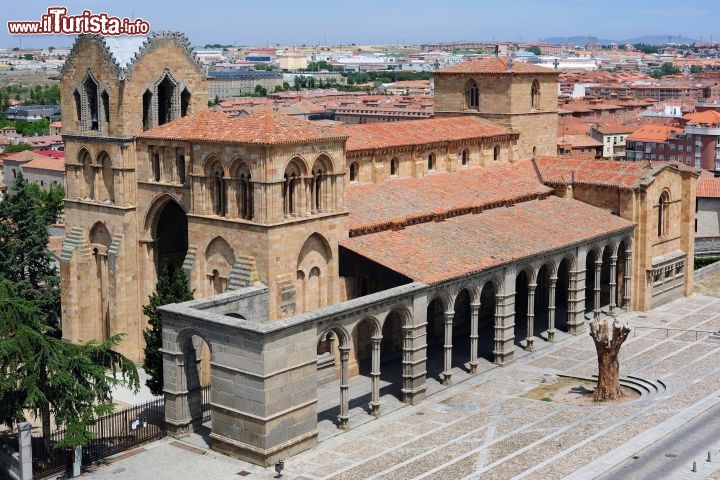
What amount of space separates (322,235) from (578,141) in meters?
104

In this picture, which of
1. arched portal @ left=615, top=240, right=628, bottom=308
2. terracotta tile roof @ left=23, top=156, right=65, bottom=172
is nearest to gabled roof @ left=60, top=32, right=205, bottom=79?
arched portal @ left=615, top=240, right=628, bottom=308

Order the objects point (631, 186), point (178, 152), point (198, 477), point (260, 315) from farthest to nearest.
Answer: point (631, 186) → point (178, 152) → point (260, 315) → point (198, 477)

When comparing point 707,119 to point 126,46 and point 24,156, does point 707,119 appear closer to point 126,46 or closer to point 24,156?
point 24,156

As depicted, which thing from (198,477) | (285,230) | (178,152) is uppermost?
(178,152)

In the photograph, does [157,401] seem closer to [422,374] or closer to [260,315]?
[260,315]

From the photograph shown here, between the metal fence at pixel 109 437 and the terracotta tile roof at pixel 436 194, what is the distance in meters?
13.7

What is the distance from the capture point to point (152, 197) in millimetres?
54938

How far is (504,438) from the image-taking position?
44.5 metres

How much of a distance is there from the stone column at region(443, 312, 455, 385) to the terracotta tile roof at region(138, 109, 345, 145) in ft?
33.4

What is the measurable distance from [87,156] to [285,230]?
1509cm

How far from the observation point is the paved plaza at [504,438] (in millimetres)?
41000

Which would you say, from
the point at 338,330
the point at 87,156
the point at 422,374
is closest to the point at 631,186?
the point at 422,374

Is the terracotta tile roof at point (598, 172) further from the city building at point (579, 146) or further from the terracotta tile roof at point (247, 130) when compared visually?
the city building at point (579, 146)

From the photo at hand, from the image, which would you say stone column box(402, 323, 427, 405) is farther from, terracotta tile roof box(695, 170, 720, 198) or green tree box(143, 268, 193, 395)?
terracotta tile roof box(695, 170, 720, 198)
